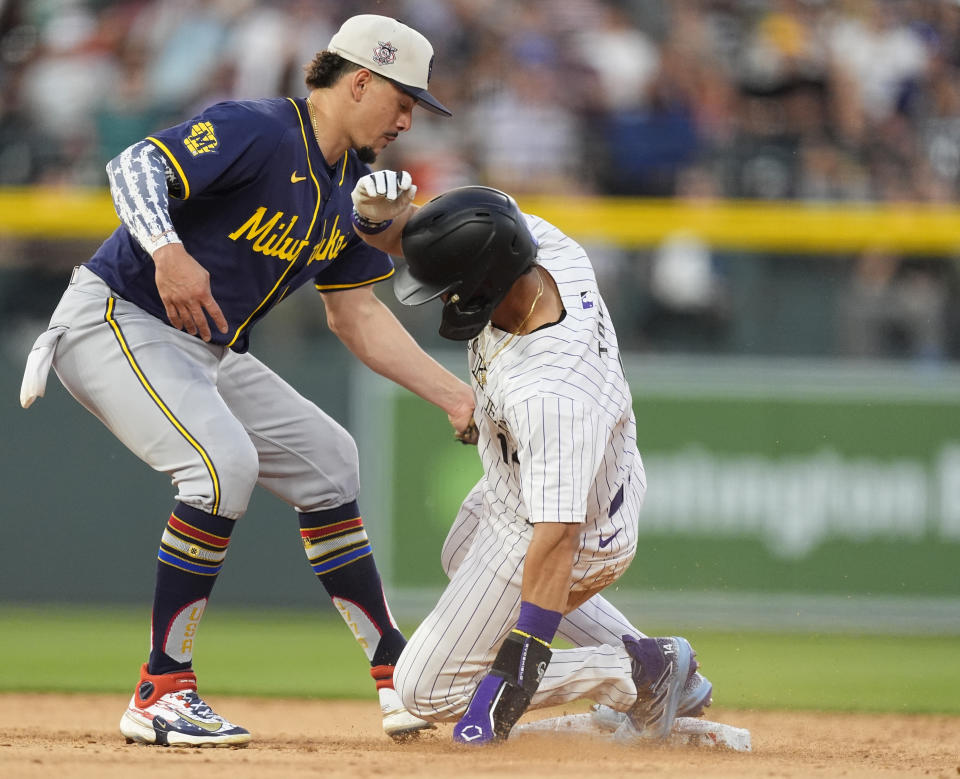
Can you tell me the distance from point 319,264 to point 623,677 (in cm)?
163

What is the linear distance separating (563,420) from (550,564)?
37 cm

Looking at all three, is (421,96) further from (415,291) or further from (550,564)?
(550,564)

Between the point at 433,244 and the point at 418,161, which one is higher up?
the point at 418,161

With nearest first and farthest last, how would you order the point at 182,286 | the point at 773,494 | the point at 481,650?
the point at 182,286 < the point at 481,650 < the point at 773,494

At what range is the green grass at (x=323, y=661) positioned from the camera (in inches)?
253

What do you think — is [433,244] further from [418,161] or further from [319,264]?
[418,161]

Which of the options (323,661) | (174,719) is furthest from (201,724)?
(323,661)

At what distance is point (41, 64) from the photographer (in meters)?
9.96

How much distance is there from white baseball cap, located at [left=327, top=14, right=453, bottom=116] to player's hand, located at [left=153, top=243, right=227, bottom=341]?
83 cm

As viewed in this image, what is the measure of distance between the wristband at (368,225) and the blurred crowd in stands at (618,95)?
15.2 ft

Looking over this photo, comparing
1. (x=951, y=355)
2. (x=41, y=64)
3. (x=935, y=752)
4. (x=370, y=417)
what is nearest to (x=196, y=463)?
(x=935, y=752)

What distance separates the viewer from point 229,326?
4.43 meters

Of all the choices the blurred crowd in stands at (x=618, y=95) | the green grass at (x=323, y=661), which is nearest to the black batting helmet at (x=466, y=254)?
the green grass at (x=323, y=661)

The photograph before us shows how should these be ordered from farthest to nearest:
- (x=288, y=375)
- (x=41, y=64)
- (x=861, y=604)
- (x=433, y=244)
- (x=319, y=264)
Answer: (x=41, y=64), (x=288, y=375), (x=861, y=604), (x=319, y=264), (x=433, y=244)
